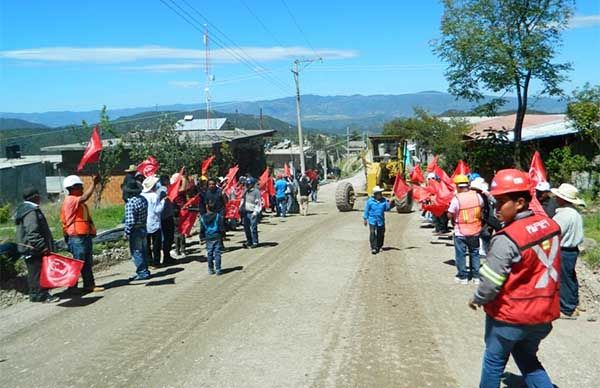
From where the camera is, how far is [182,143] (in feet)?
81.4

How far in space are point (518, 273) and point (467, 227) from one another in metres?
5.04

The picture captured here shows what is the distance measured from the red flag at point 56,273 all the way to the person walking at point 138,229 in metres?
1.30

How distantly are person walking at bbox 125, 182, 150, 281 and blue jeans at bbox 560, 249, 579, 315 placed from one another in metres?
6.60

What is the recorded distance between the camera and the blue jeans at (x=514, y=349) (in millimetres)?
4152

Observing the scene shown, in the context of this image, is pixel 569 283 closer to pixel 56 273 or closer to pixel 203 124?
pixel 56 273

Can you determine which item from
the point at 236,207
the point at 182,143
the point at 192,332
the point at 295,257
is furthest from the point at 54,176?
the point at 192,332

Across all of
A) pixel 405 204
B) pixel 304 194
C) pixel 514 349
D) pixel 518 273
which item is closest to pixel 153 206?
pixel 514 349

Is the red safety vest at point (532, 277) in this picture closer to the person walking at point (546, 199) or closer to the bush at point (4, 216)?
the person walking at point (546, 199)

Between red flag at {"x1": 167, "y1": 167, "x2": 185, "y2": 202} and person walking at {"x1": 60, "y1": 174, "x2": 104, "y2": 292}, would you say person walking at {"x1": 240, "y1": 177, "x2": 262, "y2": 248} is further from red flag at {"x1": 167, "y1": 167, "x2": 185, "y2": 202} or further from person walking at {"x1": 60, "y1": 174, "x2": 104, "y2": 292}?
person walking at {"x1": 60, "y1": 174, "x2": 104, "y2": 292}

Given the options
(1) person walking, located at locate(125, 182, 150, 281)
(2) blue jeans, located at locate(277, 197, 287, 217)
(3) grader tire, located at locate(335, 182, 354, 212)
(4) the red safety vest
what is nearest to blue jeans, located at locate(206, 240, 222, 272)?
(1) person walking, located at locate(125, 182, 150, 281)

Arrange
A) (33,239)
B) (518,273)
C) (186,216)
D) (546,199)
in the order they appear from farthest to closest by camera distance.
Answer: (186,216), (33,239), (546,199), (518,273)

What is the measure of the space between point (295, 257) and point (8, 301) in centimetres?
538

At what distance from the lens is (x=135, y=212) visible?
962cm

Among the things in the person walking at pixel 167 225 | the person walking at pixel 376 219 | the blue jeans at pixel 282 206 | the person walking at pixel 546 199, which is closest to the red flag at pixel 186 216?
the person walking at pixel 167 225
